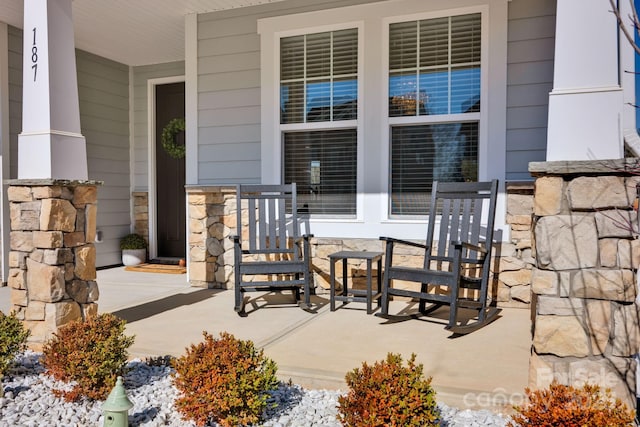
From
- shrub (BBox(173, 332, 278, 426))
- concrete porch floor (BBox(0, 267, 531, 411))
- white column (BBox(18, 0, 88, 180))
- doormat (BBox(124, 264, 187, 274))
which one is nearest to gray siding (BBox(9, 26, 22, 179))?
concrete porch floor (BBox(0, 267, 531, 411))

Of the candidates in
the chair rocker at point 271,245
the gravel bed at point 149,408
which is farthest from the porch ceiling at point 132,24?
the gravel bed at point 149,408

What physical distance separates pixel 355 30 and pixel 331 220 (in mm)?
1698

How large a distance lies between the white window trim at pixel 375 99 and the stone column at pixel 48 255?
1968mm

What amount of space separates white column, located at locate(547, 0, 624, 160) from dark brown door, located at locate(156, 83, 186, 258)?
508 cm

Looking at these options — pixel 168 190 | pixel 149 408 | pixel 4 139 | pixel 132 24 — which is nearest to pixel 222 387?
pixel 149 408

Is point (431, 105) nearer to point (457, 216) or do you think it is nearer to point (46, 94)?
point (457, 216)

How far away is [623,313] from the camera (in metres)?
1.93

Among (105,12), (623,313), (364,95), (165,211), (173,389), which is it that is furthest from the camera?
(165,211)

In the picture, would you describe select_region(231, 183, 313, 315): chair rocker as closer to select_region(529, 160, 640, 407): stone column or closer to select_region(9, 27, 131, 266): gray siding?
select_region(529, 160, 640, 407): stone column

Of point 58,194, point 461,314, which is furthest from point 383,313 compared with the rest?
point 58,194

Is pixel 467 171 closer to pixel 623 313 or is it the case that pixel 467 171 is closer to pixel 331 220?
pixel 331 220

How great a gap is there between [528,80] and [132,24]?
3864 mm

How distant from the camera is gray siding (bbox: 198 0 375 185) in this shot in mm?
4734

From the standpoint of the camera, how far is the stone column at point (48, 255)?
9.56ft
